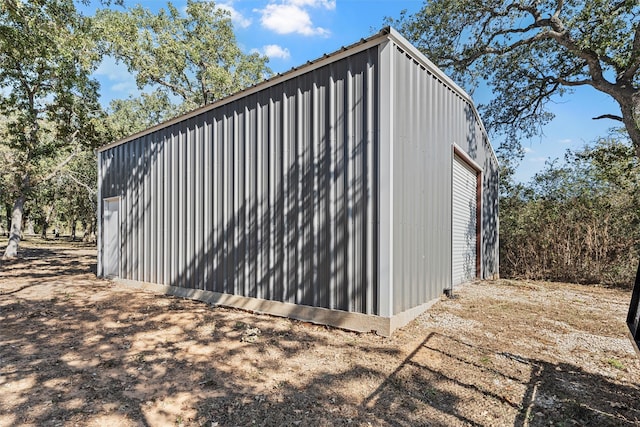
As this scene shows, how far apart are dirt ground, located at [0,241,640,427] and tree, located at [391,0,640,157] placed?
6031 millimetres

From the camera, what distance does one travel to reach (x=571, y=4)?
903 centimetres

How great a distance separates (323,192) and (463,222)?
14.5ft

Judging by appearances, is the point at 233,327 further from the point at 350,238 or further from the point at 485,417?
the point at 485,417

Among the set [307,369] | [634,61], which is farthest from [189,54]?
[307,369]

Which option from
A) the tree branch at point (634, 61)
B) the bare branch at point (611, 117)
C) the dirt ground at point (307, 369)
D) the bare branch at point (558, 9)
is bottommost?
the dirt ground at point (307, 369)

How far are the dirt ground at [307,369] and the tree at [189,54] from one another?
12.0 m

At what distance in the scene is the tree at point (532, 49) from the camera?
7.51m

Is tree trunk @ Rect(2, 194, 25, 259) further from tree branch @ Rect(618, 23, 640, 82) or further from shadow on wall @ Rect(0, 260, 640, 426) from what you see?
tree branch @ Rect(618, 23, 640, 82)

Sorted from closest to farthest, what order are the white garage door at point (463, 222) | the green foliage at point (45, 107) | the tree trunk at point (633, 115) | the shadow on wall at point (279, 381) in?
1. the shadow on wall at point (279, 381)
2. the white garage door at point (463, 222)
3. the tree trunk at point (633, 115)
4. the green foliage at point (45, 107)

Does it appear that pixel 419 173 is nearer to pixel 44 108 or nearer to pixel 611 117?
pixel 611 117

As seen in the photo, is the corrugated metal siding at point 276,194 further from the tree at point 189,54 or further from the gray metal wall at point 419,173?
the tree at point 189,54

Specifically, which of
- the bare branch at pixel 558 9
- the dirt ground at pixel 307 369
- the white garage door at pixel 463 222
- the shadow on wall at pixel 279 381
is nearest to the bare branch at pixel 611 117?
the bare branch at pixel 558 9

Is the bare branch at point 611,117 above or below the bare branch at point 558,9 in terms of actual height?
below

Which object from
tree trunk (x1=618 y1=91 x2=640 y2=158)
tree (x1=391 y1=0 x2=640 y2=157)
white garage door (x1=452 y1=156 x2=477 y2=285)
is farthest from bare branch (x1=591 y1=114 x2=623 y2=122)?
white garage door (x1=452 y1=156 x2=477 y2=285)
